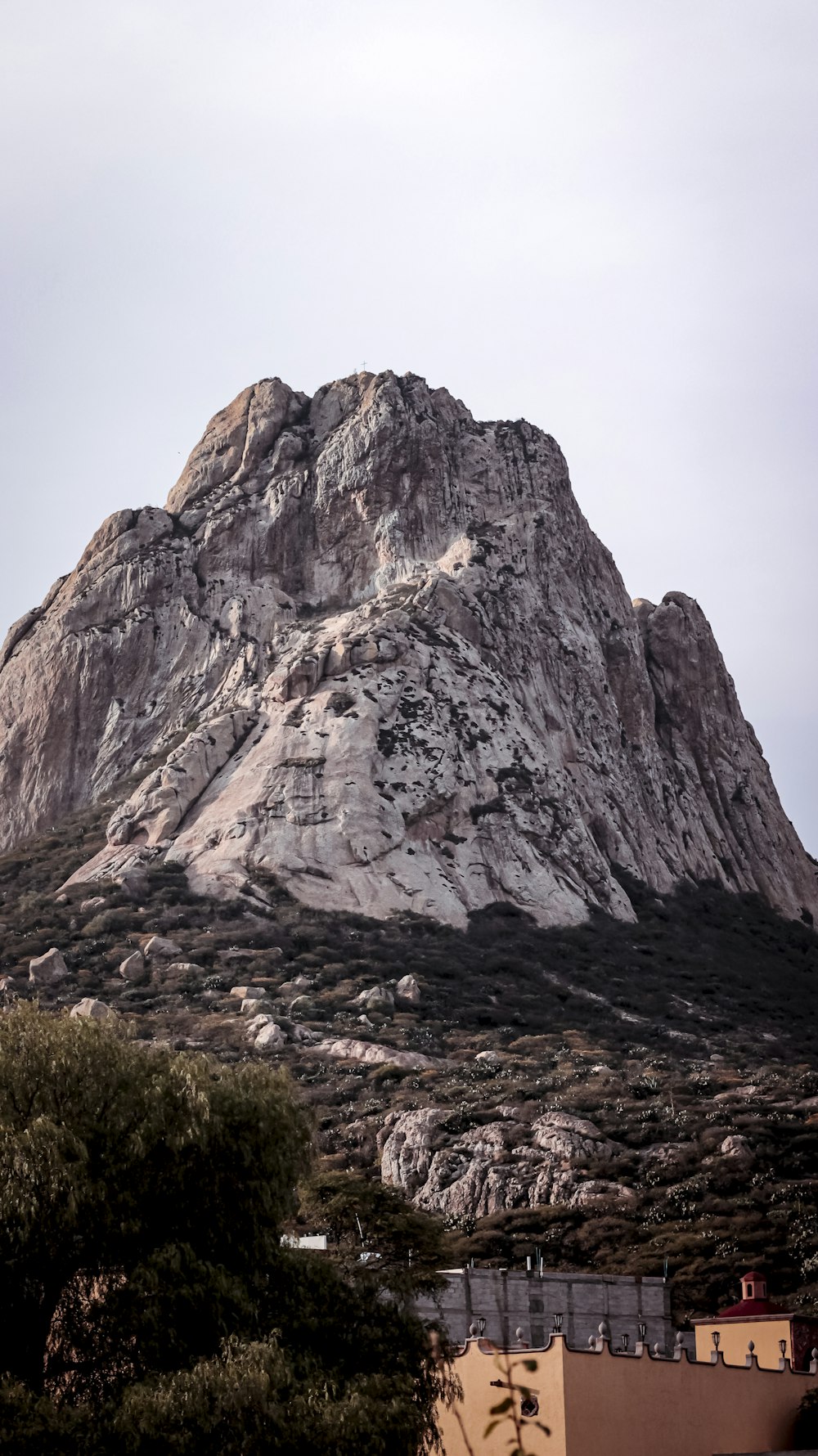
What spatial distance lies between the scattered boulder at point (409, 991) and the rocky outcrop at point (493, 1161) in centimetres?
1609

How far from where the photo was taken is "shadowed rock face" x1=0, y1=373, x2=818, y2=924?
85.4 meters

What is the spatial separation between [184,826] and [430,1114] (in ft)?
110

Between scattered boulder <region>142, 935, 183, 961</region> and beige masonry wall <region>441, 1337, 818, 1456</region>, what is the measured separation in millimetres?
50140

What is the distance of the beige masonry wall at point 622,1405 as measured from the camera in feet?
78.6

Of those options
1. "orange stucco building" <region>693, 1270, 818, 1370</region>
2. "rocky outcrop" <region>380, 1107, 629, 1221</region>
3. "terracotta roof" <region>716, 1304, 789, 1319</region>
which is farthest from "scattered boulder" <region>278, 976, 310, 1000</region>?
"orange stucco building" <region>693, 1270, 818, 1370</region>

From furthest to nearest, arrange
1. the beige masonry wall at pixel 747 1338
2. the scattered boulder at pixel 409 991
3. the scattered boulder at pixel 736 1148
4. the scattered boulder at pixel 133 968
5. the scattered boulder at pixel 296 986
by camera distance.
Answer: the scattered boulder at pixel 409 991 → the scattered boulder at pixel 133 968 → the scattered boulder at pixel 296 986 → the scattered boulder at pixel 736 1148 → the beige masonry wall at pixel 747 1338

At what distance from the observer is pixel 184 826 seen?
8656cm

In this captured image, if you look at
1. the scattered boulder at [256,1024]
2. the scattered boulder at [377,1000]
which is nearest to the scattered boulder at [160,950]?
the scattered boulder at [377,1000]

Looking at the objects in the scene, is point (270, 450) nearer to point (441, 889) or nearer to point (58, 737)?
point (58, 737)

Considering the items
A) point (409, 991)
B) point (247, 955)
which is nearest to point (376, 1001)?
point (409, 991)

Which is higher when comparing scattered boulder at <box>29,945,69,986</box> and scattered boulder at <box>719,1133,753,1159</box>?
scattered boulder at <box>29,945,69,986</box>

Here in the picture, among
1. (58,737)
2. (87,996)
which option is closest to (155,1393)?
(87,996)

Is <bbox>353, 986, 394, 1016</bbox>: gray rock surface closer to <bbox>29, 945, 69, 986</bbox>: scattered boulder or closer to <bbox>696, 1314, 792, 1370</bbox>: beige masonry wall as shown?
<bbox>29, 945, 69, 986</bbox>: scattered boulder

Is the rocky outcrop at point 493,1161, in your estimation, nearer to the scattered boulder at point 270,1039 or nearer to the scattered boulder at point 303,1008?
the scattered boulder at point 270,1039
